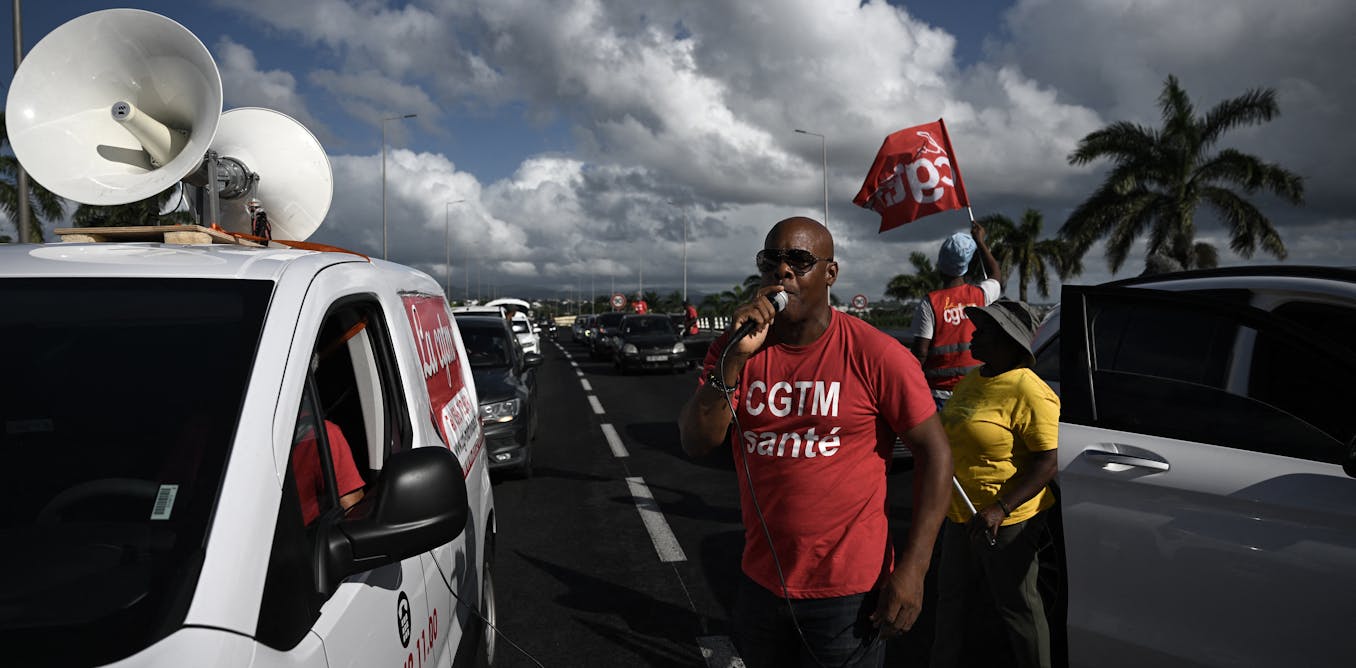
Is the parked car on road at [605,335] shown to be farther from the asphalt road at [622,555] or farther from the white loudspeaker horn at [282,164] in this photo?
the white loudspeaker horn at [282,164]

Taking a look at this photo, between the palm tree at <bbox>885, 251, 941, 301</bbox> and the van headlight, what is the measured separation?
118 ft

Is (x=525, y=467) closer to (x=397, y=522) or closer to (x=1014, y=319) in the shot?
(x=1014, y=319)

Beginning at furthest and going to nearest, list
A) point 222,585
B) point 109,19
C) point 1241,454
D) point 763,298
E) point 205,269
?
point 109,19 → point 1241,454 → point 763,298 → point 205,269 → point 222,585

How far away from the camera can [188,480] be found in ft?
4.76

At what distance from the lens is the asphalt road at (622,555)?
389 cm

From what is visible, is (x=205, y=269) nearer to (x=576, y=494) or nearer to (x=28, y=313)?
(x=28, y=313)

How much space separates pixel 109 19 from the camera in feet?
9.14

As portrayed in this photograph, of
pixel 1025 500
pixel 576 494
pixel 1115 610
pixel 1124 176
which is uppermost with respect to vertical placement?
pixel 1124 176

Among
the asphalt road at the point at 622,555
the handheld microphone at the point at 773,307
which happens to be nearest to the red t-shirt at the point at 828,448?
the handheld microphone at the point at 773,307

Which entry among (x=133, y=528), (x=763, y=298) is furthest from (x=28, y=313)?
(x=763, y=298)

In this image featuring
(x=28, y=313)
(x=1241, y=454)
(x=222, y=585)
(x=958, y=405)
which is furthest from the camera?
(x=958, y=405)

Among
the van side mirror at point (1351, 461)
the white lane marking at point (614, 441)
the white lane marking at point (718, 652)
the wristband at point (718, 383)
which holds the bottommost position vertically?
the white lane marking at point (614, 441)

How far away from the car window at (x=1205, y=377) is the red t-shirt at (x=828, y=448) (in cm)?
119

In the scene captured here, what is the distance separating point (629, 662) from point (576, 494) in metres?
3.54
